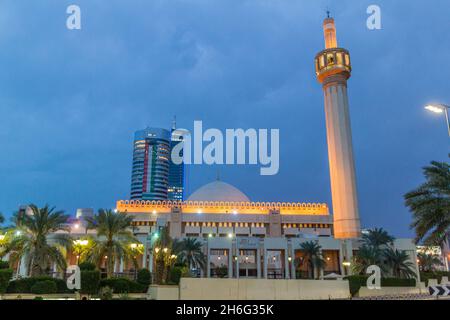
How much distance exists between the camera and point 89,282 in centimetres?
2928

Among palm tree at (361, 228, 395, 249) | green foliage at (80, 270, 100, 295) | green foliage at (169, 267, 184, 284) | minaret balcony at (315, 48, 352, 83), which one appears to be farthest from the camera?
minaret balcony at (315, 48, 352, 83)

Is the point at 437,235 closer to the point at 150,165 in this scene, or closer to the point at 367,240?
the point at 367,240

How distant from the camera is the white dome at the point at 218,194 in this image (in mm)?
80562

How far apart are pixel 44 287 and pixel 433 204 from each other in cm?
2789

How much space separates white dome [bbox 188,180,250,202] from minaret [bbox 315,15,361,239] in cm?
2438

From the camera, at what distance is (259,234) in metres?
71.1

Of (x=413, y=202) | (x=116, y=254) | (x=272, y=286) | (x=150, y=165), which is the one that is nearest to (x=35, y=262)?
(x=116, y=254)

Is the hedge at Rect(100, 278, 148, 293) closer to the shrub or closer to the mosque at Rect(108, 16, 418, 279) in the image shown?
the shrub

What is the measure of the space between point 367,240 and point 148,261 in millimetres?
31795

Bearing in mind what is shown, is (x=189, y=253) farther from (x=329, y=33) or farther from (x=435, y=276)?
(x=329, y=33)

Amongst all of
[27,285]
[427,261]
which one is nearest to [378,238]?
[427,261]

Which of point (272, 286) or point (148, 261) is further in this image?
point (148, 261)

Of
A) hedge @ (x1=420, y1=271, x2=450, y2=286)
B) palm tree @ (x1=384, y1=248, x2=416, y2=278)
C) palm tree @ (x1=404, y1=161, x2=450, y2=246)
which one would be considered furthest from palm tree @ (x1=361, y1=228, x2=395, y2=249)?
palm tree @ (x1=404, y1=161, x2=450, y2=246)

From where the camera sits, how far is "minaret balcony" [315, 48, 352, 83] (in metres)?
63.5
